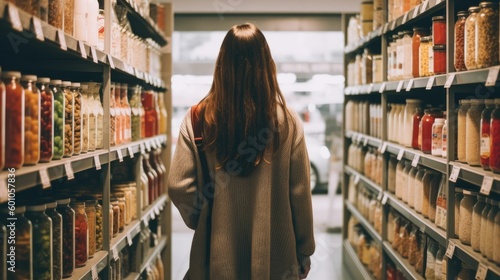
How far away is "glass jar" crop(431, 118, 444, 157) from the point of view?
299 centimetres

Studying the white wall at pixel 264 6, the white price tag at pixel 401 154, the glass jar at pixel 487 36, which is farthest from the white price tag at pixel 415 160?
the white wall at pixel 264 6

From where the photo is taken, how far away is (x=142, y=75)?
12.3ft

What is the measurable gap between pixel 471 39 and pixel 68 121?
1783 mm

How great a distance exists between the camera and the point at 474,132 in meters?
2.49

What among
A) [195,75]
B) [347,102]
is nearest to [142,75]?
[347,102]

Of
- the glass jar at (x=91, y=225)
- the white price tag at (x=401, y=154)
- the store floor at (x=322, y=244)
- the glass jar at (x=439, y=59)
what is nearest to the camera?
the glass jar at (x=91, y=225)

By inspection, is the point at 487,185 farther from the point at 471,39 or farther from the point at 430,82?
the point at 430,82

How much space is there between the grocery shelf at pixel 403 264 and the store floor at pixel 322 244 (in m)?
1.26

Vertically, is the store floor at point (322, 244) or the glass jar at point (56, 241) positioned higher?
the glass jar at point (56, 241)

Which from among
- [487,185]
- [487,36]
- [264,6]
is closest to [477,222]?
[487,185]

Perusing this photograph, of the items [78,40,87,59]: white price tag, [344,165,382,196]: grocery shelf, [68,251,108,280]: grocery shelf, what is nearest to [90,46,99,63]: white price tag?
[78,40,87,59]: white price tag

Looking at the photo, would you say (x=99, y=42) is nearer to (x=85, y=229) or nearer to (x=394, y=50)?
(x=85, y=229)

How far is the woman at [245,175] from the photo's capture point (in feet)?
7.57

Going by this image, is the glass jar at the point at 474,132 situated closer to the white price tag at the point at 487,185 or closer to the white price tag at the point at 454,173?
the white price tag at the point at 454,173
